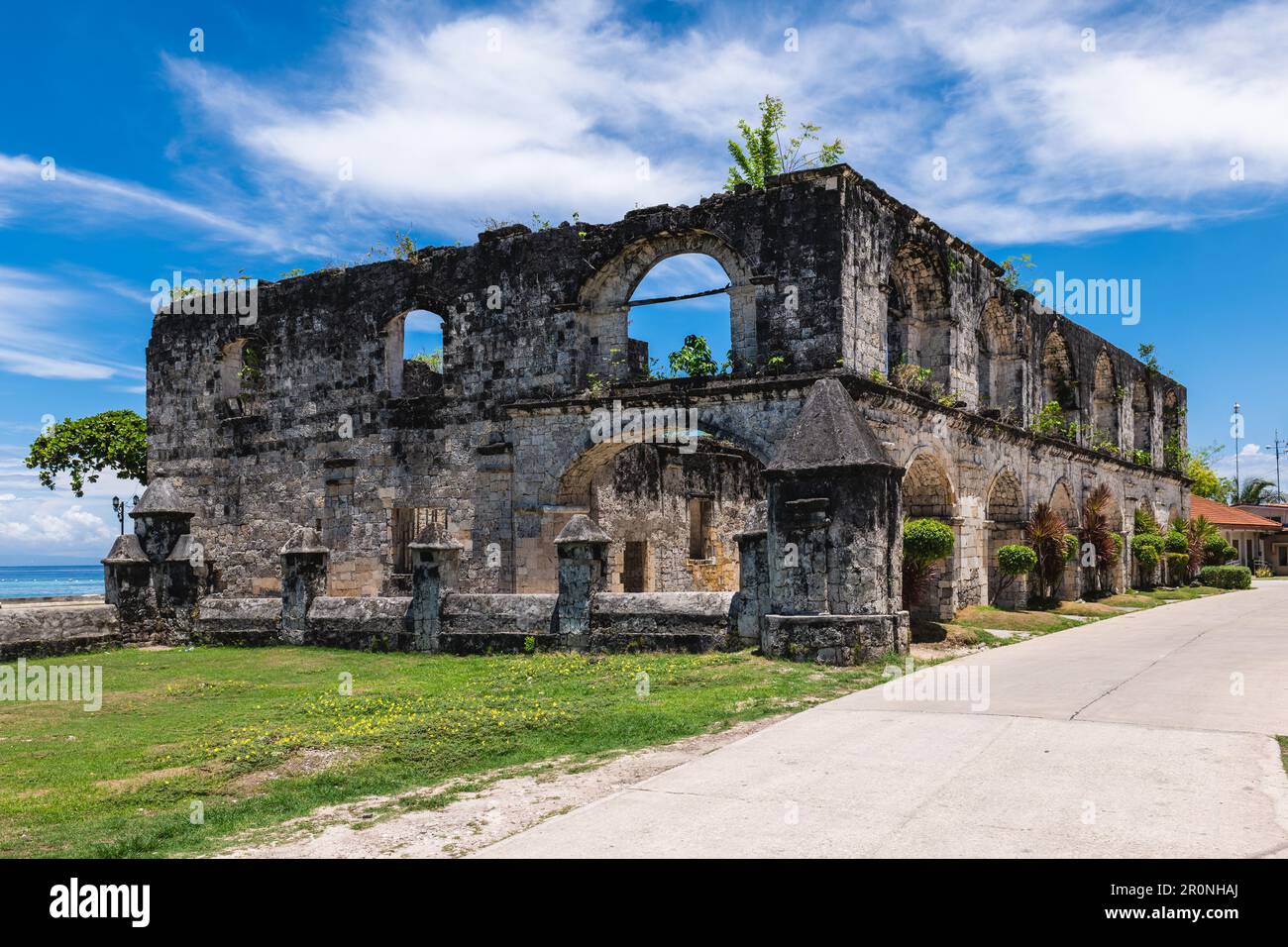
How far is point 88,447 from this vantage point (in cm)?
3312

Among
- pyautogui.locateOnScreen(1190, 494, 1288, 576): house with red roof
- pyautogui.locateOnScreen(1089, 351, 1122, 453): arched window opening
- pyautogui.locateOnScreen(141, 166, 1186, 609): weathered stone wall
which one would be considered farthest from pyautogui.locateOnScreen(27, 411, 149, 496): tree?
pyautogui.locateOnScreen(1190, 494, 1288, 576): house with red roof

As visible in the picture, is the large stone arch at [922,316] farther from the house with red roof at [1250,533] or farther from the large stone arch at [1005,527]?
the house with red roof at [1250,533]

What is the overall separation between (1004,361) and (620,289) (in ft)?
32.4

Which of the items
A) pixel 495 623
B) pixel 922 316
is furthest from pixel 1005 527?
pixel 495 623

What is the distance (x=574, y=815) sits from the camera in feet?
18.7

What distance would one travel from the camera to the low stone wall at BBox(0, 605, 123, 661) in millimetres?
14359

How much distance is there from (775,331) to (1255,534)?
46284mm

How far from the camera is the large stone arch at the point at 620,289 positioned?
671 inches

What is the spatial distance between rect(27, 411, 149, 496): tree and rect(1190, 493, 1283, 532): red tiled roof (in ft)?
134

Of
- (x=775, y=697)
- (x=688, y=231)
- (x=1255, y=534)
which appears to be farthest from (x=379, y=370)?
(x=1255, y=534)

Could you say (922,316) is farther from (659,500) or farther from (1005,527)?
(659,500)

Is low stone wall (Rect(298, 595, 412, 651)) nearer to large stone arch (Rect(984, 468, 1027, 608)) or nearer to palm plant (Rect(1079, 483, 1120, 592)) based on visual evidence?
large stone arch (Rect(984, 468, 1027, 608))

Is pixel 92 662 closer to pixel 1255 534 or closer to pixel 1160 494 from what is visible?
pixel 1160 494

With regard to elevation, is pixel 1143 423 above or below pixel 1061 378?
below
